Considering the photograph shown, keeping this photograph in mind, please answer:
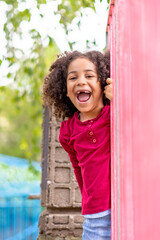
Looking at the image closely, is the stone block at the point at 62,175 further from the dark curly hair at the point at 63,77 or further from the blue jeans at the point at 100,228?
the blue jeans at the point at 100,228

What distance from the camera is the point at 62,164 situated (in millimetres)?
2561

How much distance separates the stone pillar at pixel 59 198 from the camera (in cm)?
254

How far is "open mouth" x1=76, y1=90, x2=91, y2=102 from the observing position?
175 centimetres

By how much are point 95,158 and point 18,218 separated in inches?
158

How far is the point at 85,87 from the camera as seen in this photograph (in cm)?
174

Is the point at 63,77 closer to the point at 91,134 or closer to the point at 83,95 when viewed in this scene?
the point at 83,95

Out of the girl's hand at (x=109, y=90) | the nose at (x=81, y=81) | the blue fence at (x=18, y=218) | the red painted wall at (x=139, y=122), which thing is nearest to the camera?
the red painted wall at (x=139, y=122)

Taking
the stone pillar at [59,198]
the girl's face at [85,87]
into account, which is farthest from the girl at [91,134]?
the stone pillar at [59,198]

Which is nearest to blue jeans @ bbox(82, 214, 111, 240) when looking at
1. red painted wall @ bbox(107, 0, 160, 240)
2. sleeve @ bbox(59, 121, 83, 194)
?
sleeve @ bbox(59, 121, 83, 194)

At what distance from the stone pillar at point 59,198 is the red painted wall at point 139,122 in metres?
1.35

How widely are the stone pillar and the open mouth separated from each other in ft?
2.77

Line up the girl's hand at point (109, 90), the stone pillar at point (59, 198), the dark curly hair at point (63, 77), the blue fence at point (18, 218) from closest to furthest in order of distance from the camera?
the girl's hand at point (109, 90), the dark curly hair at point (63, 77), the stone pillar at point (59, 198), the blue fence at point (18, 218)

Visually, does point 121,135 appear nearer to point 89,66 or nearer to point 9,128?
point 89,66

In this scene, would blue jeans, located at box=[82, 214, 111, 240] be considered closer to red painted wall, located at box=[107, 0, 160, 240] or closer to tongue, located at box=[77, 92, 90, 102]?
red painted wall, located at box=[107, 0, 160, 240]
